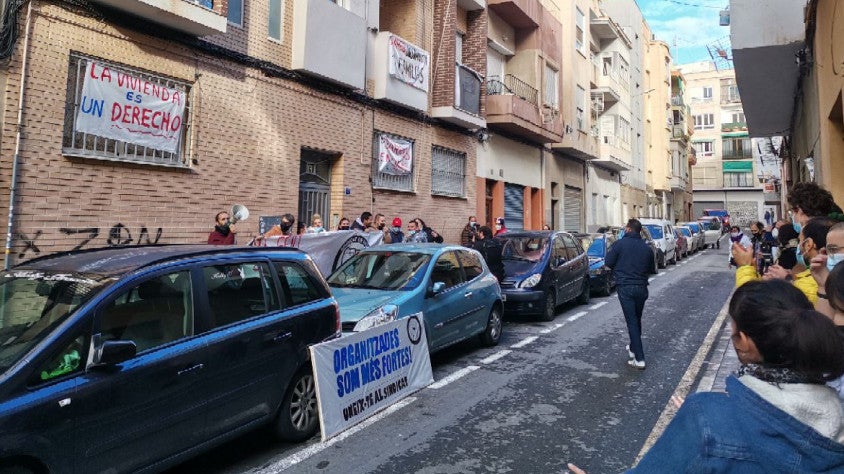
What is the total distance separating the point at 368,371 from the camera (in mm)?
5219

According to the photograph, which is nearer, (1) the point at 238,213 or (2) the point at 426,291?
(2) the point at 426,291

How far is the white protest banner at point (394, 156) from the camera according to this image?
1351 centimetres

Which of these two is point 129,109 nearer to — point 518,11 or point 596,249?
point 596,249

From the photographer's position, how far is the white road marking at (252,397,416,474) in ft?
13.4

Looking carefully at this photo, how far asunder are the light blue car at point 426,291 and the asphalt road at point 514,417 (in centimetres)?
50

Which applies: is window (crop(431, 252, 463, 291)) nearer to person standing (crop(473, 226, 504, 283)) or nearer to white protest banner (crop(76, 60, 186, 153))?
person standing (crop(473, 226, 504, 283))

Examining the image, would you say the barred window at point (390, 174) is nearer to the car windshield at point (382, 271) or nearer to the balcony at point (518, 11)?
the car windshield at point (382, 271)

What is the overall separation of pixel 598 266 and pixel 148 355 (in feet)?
38.4

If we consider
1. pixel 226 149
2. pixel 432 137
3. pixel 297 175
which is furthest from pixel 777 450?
pixel 432 137

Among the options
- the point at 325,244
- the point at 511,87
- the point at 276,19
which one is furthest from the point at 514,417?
the point at 511,87

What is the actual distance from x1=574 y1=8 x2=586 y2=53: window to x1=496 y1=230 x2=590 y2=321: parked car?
17692mm

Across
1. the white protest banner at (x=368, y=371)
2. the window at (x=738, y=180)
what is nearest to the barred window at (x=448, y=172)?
the white protest banner at (x=368, y=371)

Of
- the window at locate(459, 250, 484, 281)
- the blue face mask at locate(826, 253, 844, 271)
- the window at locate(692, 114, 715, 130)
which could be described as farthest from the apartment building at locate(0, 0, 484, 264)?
the window at locate(692, 114, 715, 130)

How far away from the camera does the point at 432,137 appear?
1564 centimetres
